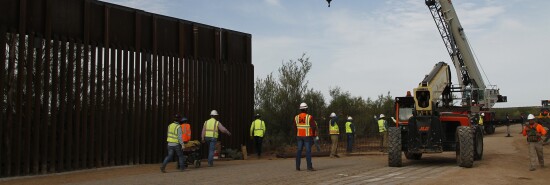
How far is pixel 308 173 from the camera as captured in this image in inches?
521

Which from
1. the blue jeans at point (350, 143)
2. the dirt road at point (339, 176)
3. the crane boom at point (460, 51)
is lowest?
the dirt road at point (339, 176)

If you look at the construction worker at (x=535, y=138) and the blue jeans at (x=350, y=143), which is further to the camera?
the blue jeans at (x=350, y=143)

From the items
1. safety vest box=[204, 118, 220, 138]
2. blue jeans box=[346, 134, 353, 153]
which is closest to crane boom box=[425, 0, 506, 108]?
blue jeans box=[346, 134, 353, 153]

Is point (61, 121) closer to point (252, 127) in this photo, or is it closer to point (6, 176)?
point (6, 176)

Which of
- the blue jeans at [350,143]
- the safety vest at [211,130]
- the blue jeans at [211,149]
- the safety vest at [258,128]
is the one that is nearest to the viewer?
the blue jeans at [211,149]

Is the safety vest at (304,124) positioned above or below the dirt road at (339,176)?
above

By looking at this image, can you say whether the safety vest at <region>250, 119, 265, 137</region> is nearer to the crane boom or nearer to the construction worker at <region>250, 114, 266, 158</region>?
the construction worker at <region>250, 114, 266, 158</region>

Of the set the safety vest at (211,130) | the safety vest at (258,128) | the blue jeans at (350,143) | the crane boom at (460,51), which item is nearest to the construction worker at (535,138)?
the blue jeans at (350,143)

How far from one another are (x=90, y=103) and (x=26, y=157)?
2.58 metres

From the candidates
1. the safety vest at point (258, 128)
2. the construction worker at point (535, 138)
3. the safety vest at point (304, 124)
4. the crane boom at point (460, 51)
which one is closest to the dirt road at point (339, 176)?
the construction worker at point (535, 138)

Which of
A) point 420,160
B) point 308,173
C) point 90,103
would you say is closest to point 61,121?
point 90,103

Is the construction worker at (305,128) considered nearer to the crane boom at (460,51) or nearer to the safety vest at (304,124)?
the safety vest at (304,124)

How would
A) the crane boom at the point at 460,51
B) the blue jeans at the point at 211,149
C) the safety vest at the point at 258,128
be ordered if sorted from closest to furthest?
the blue jeans at the point at 211,149 → the safety vest at the point at 258,128 → the crane boom at the point at 460,51

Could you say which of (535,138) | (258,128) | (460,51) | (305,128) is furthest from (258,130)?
(460,51)
